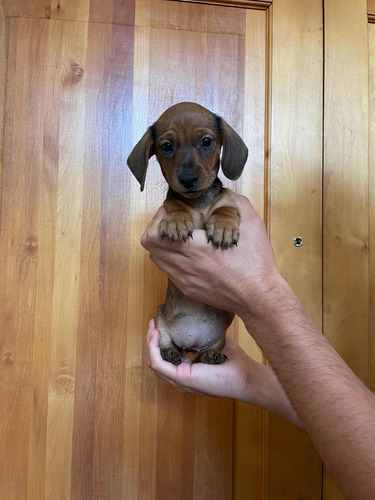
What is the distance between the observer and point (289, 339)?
4.04ft

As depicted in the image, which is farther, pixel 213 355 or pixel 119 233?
pixel 119 233

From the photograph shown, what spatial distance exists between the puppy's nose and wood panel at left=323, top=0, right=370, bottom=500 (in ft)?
3.68

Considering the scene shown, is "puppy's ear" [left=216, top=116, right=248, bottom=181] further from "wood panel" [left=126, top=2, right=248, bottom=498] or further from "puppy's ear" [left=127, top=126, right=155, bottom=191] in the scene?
"wood panel" [left=126, top=2, right=248, bottom=498]

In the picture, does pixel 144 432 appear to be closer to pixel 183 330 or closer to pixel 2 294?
pixel 183 330

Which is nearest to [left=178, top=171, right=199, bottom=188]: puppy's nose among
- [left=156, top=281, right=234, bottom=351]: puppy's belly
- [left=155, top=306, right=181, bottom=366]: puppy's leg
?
[left=156, top=281, right=234, bottom=351]: puppy's belly

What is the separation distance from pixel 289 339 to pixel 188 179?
2.43ft

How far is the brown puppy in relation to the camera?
67.2 inches

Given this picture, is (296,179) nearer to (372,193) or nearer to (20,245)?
(372,193)

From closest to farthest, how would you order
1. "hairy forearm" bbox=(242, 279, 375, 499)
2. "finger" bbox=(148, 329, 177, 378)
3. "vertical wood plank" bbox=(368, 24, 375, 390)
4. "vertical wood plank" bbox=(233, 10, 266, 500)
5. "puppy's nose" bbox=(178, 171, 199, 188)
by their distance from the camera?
1. "hairy forearm" bbox=(242, 279, 375, 499)
2. "puppy's nose" bbox=(178, 171, 199, 188)
3. "finger" bbox=(148, 329, 177, 378)
4. "vertical wood plank" bbox=(233, 10, 266, 500)
5. "vertical wood plank" bbox=(368, 24, 375, 390)

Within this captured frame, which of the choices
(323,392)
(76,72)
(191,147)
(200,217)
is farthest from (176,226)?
(76,72)

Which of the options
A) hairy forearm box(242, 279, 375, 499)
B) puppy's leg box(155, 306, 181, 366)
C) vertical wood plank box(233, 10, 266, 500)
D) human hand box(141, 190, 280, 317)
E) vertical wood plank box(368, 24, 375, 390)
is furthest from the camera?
vertical wood plank box(368, 24, 375, 390)

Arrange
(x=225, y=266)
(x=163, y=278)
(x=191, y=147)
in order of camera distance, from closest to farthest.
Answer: (x=225, y=266) → (x=191, y=147) → (x=163, y=278)

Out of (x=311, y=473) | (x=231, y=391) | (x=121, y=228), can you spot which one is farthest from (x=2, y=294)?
(x=311, y=473)

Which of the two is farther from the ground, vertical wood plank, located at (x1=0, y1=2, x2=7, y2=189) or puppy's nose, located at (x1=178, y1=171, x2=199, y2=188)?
vertical wood plank, located at (x1=0, y1=2, x2=7, y2=189)
